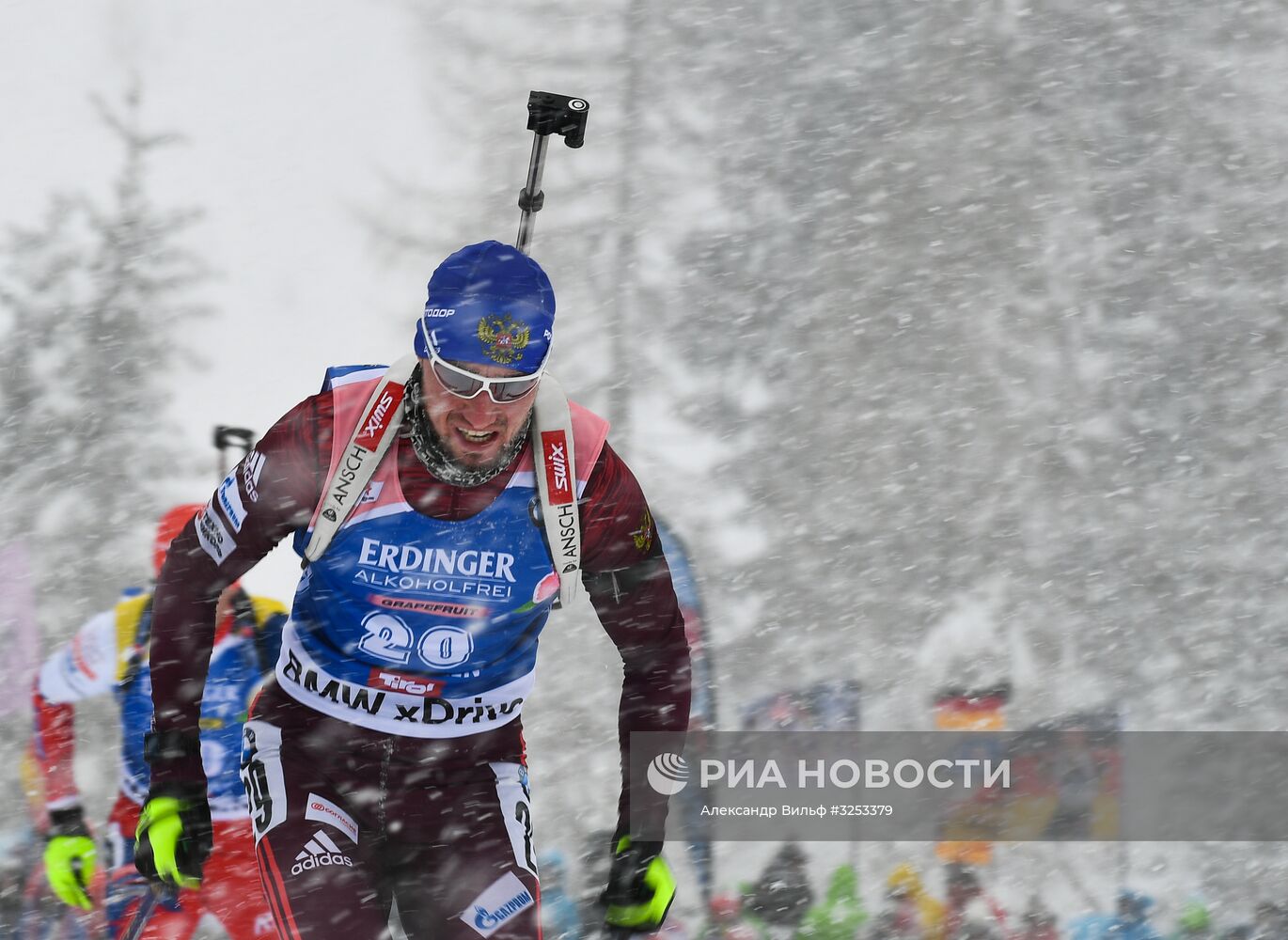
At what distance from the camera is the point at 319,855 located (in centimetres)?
240

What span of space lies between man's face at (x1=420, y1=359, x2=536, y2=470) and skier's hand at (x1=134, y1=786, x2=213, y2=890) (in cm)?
90

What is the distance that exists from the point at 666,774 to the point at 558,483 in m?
0.79

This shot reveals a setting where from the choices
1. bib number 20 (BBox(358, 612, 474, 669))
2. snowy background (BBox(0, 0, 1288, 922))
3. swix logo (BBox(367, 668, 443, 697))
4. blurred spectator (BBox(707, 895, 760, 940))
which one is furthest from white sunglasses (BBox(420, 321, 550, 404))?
snowy background (BBox(0, 0, 1288, 922))

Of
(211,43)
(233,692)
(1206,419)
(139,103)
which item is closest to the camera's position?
(233,692)

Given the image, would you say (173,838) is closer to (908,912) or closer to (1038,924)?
(908,912)

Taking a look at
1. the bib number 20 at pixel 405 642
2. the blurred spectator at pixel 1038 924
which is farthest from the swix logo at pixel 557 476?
the blurred spectator at pixel 1038 924

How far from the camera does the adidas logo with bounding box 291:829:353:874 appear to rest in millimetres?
2375

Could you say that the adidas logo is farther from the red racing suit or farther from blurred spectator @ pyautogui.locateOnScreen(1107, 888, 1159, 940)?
blurred spectator @ pyautogui.locateOnScreen(1107, 888, 1159, 940)

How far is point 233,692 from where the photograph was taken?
488cm

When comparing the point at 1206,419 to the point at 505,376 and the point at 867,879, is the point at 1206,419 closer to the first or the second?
the point at 867,879

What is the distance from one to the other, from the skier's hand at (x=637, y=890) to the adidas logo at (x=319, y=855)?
58 centimetres

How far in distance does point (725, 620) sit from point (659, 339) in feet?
12.0

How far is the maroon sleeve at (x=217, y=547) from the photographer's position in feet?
7.91

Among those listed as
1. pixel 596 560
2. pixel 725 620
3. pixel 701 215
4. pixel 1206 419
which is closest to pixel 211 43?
pixel 701 215
